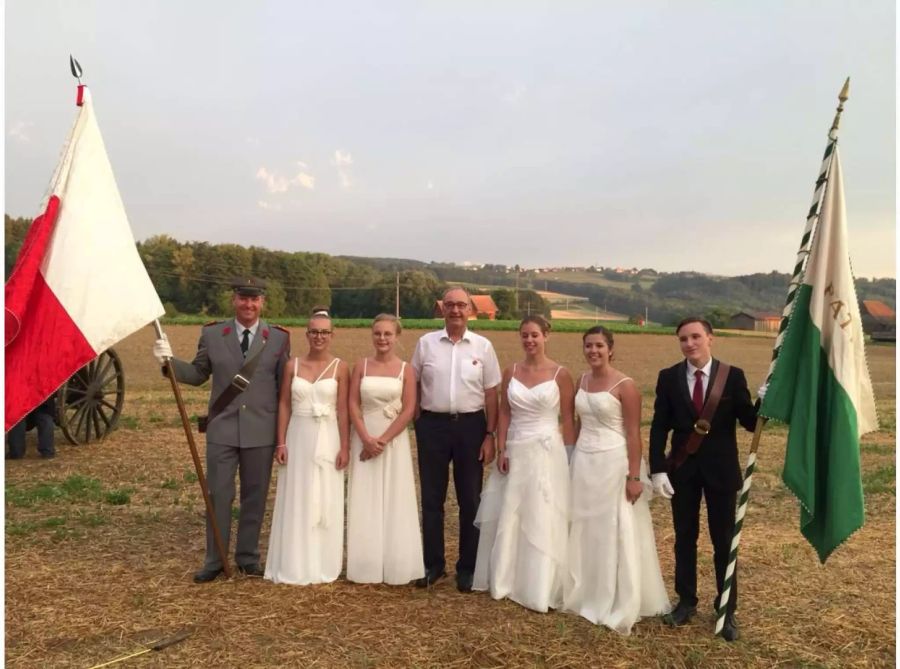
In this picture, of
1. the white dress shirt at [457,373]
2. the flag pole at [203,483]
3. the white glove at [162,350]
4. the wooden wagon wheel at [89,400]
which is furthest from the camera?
the wooden wagon wheel at [89,400]

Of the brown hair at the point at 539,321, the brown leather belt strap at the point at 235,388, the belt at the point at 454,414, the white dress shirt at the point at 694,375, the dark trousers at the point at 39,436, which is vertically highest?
the brown hair at the point at 539,321

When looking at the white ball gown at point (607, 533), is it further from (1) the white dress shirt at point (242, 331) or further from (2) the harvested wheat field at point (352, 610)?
(1) the white dress shirt at point (242, 331)

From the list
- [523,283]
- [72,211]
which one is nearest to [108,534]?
[72,211]

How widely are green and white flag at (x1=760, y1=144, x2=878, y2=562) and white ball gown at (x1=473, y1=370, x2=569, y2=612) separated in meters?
1.42

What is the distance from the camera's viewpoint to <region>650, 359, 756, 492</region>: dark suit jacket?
173 inches

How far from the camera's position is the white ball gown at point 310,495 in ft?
17.0

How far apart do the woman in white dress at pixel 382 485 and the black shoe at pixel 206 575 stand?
3.50 feet

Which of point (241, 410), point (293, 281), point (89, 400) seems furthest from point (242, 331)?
point (293, 281)

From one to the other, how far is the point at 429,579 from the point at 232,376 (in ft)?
7.17

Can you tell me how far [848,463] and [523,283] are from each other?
106835mm

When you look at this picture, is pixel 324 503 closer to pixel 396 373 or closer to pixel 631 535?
pixel 396 373

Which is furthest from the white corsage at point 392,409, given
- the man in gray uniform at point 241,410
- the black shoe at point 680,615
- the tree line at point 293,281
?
the tree line at point 293,281

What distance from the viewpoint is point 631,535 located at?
458 cm

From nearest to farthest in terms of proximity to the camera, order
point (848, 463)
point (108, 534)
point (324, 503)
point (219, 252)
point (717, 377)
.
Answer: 1. point (848, 463)
2. point (717, 377)
3. point (324, 503)
4. point (108, 534)
5. point (219, 252)
